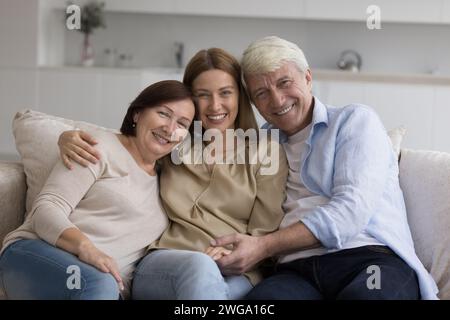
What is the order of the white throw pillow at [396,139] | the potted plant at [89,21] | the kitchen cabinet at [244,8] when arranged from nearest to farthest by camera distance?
the white throw pillow at [396,139]
the kitchen cabinet at [244,8]
the potted plant at [89,21]

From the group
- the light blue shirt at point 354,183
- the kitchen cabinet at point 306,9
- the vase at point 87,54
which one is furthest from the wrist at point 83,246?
the vase at point 87,54

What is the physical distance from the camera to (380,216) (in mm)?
1926

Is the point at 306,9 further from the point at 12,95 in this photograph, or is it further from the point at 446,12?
the point at 12,95

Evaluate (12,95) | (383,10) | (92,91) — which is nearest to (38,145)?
(92,91)

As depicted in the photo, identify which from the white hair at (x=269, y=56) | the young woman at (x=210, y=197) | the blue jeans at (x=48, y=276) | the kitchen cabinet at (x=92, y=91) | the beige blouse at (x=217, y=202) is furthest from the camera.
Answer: the kitchen cabinet at (x=92, y=91)

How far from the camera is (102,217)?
6.11 feet

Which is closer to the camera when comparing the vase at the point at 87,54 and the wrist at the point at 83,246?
the wrist at the point at 83,246

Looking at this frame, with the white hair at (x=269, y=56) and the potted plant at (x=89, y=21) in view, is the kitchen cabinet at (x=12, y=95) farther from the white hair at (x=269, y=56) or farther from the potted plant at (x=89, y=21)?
the white hair at (x=269, y=56)

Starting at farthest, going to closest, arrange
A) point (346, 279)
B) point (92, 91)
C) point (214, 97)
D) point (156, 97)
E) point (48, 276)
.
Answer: point (92, 91)
point (214, 97)
point (156, 97)
point (346, 279)
point (48, 276)

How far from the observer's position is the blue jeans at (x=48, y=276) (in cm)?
166

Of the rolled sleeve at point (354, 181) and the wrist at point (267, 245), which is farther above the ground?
the rolled sleeve at point (354, 181)

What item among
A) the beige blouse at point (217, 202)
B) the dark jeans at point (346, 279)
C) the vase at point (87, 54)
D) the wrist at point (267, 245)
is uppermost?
the vase at point (87, 54)

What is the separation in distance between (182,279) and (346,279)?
436mm

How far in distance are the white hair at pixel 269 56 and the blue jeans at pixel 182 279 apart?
61 centimetres
